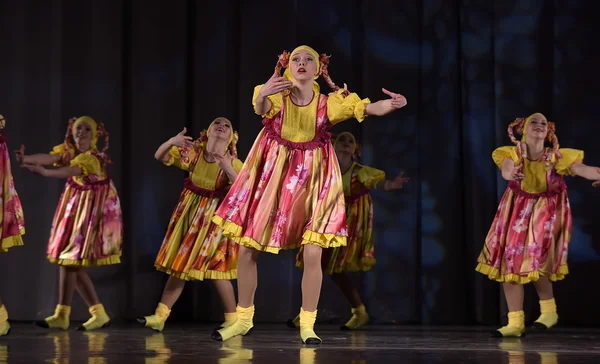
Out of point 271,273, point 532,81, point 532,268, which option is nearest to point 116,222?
point 271,273

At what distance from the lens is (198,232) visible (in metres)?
5.12

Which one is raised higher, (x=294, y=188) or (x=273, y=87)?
(x=273, y=87)

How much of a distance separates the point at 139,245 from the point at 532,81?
10.6 ft

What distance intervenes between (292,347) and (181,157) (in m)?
1.82

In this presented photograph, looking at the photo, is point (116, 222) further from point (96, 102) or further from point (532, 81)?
point (532, 81)

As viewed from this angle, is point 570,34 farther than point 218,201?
Yes

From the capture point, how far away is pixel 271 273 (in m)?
6.43

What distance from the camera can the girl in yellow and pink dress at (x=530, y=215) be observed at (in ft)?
15.9

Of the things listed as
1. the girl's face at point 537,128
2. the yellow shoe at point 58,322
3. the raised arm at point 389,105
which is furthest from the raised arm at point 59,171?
the girl's face at point 537,128

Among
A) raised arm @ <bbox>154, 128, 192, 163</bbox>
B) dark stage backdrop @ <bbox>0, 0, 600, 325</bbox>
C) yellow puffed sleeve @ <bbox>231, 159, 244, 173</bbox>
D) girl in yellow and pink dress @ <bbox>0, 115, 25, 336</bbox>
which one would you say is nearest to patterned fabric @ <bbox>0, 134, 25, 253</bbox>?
girl in yellow and pink dress @ <bbox>0, 115, 25, 336</bbox>

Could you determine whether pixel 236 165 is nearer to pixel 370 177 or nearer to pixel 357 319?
pixel 370 177

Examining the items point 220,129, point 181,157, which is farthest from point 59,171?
point 220,129

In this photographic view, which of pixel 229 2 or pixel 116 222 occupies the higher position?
pixel 229 2

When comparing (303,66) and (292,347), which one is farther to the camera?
(303,66)
